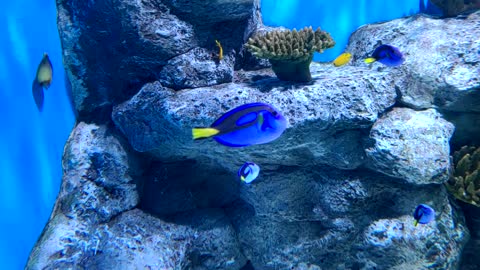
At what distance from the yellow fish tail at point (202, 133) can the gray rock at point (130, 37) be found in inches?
93.4

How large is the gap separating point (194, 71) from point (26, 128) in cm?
269

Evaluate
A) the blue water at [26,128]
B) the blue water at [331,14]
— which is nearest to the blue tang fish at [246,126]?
the blue water at [26,128]

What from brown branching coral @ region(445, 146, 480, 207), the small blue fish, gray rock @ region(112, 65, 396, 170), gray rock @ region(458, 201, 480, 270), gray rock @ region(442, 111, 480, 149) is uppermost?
gray rock @ region(112, 65, 396, 170)

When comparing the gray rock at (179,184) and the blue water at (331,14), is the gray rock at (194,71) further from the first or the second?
the blue water at (331,14)

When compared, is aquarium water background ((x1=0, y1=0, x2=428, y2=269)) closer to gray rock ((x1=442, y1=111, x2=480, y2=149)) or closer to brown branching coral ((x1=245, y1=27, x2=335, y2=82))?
brown branching coral ((x1=245, y1=27, x2=335, y2=82))

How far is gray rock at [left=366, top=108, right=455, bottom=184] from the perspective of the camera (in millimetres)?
3383

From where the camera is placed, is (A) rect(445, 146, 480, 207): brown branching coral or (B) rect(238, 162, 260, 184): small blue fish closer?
(B) rect(238, 162, 260, 184): small blue fish

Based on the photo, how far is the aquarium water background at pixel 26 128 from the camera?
4434 mm

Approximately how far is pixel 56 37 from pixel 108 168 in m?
2.10

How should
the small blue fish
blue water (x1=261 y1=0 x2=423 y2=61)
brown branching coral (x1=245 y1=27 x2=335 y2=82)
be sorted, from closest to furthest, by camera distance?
the small blue fish
brown branching coral (x1=245 y1=27 x2=335 y2=82)
blue water (x1=261 y1=0 x2=423 y2=61)

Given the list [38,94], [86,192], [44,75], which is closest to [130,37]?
[44,75]

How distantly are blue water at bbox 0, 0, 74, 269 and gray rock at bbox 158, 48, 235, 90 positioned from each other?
201 cm

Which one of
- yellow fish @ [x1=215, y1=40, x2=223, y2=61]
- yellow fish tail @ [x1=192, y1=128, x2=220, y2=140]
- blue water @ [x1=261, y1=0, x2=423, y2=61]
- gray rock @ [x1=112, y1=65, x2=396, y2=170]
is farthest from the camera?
blue water @ [x1=261, y1=0, x2=423, y2=61]

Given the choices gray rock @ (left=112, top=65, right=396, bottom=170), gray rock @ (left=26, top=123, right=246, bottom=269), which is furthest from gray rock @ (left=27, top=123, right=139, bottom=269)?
gray rock @ (left=112, top=65, right=396, bottom=170)
